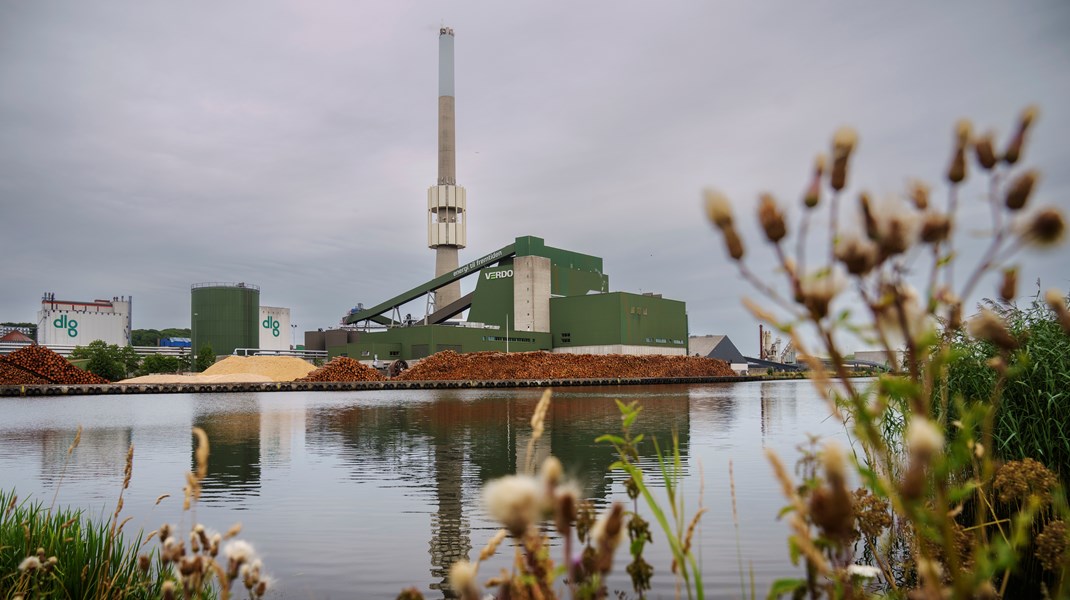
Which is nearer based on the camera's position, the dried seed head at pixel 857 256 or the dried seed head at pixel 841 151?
the dried seed head at pixel 857 256

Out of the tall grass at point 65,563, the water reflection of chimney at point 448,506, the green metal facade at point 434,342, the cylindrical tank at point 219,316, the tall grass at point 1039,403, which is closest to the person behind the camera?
the tall grass at point 65,563

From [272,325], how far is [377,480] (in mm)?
84764

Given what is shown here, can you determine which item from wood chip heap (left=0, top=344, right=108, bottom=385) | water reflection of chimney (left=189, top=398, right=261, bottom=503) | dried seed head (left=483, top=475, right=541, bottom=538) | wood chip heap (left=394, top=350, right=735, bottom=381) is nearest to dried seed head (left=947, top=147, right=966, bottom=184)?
dried seed head (left=483, top=475, right=541, bottom=538)

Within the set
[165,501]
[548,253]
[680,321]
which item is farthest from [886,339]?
[680,321]

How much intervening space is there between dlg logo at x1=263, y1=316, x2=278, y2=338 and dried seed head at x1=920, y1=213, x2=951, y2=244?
95.4m

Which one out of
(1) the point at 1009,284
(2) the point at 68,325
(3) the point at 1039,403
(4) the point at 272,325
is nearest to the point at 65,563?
(1) the point at 1009,284

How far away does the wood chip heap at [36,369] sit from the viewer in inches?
1836

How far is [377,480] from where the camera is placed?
11.6m

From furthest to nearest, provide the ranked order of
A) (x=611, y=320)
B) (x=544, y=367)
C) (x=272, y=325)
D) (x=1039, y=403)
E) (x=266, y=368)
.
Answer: (x=272, y=325) → (x=611, y=320) → (x=266, y=368) → (x=544, y=367) → (x=1039, y=403)

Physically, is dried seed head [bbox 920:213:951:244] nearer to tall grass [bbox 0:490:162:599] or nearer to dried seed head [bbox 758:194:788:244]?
dried seed head [bbox 758:194:788:244]

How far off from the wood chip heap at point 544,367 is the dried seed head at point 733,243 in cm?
5671

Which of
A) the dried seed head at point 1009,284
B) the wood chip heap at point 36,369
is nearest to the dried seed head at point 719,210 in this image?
the dried seed head at point 1009,284

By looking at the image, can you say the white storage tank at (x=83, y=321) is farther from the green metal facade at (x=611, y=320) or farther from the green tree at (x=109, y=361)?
the green metal facade at (x=611, y=320)

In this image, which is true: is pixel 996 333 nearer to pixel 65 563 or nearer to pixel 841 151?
pixel 841 151
